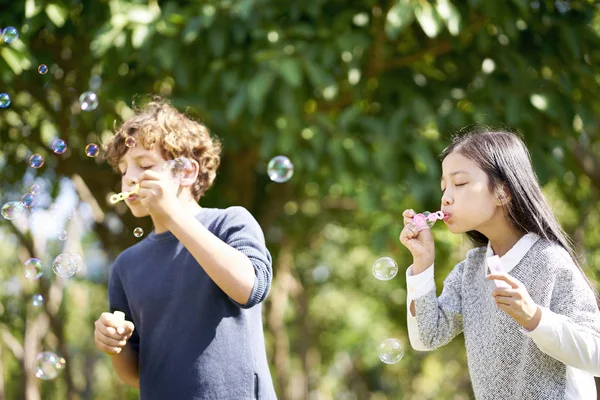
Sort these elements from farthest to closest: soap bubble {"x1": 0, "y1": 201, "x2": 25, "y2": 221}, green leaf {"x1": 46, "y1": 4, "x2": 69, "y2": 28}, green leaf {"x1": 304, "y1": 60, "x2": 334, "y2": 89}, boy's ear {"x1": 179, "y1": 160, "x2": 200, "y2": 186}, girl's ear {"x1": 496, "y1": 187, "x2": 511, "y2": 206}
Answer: green leaf {"x1": 46, "y1": 4, "x2": 69, "y2": 28} < green leaf {"x1": 304, "y1": 60, "x2": 334, "y2": 89} < soap bubble {"x1": 0, "y1": 201, "x2": 25, "y2": 221} < boy's ear {"x1": 179, "y1": 160, "x2": 200, "y2": 186} < girl's ear {"x1": 496, "y1": 187, "x2": 511, "y2": 206}

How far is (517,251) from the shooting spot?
193 cm

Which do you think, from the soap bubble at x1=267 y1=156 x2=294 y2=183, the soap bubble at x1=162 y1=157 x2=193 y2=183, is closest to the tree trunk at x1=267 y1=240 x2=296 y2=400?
the soap bubble at x1=267 y1=156 x2=294 y2=183

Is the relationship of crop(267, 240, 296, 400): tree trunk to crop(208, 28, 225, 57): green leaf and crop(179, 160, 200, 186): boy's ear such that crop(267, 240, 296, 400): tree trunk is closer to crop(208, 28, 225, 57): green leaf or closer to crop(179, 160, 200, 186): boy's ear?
crop(208, 28, 225, 57): green leaf

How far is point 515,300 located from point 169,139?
1.06 m

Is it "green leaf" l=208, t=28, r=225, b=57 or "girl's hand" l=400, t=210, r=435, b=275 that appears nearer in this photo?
"girl's hand" l=400, t=210, r=435, b=275

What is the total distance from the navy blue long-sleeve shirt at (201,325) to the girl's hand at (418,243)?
38 cm

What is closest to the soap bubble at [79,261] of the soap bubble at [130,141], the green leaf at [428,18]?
the soap bubble at [130,141]

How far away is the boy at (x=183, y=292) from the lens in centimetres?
188

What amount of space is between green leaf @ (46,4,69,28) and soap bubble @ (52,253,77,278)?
5.09 ft

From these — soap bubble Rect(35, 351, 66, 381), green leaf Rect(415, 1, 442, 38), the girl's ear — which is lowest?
soap bubble Rect(35, 351, 66, 381)

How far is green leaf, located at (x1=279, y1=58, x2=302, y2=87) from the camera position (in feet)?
11.1

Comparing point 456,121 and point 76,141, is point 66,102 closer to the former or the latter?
point 76,141

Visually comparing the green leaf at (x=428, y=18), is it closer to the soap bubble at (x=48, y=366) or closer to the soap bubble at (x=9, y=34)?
the soap bubble at (x=9, y=34)

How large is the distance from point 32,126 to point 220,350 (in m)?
4.34
